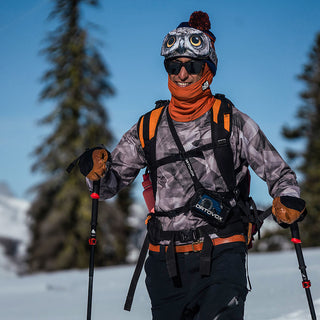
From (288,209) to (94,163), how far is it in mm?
1242

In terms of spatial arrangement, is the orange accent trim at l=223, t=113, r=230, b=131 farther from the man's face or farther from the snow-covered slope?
the snow-covered slope

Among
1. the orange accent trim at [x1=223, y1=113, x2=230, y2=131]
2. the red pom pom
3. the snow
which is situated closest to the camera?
the orange accent trim at [x1=223, y1=113, x2=230, y2=131]

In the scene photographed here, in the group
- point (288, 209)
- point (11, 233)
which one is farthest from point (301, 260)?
point (11, 233)

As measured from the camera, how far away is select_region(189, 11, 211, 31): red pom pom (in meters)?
3.49

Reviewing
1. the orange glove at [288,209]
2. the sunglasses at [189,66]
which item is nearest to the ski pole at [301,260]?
the orange glove at [288,209]

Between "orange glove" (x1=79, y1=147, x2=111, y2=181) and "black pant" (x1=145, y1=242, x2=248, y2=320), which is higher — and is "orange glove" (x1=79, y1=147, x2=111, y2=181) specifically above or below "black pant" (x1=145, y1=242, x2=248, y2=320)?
above

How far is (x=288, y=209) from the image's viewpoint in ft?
9.37

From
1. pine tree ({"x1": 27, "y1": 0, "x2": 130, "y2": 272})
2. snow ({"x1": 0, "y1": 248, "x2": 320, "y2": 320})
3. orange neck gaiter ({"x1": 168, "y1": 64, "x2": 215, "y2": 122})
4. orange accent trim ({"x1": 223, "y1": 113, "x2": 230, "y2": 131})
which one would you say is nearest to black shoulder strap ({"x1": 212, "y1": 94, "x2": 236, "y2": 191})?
orange accent trim ({"x1": 223, "y1": 113, "x2": 230, "y2": 131})

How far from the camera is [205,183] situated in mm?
3049

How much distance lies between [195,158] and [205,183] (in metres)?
0.16

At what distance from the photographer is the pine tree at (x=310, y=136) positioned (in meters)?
24.3

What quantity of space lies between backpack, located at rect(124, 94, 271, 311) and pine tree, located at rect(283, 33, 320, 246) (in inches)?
864

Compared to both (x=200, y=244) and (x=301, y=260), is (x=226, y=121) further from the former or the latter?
(x=301, y=260)

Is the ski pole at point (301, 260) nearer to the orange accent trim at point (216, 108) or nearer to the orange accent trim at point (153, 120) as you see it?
the orange accent trim at point (216, 108)
